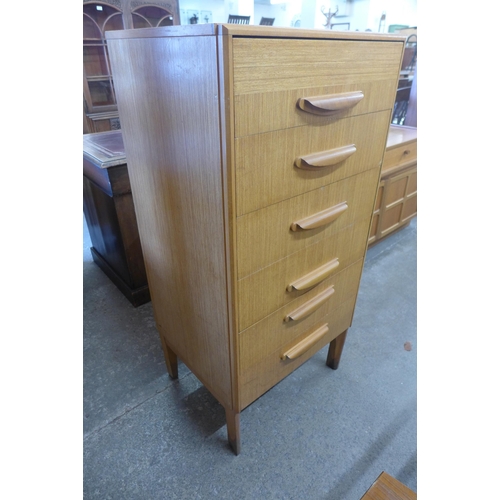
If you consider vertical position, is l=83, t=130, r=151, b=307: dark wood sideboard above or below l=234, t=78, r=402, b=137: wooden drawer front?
below

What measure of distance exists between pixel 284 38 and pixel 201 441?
1116mm

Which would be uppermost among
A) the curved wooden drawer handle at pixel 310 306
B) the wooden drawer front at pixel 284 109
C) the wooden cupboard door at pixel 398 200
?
the wooden drawer front at pixel 284 109

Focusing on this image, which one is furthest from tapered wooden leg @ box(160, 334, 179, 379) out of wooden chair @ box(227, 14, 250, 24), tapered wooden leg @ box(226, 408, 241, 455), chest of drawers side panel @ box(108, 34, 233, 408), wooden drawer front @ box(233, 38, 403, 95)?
wooden chair @ box(227, 14, 250, 24)

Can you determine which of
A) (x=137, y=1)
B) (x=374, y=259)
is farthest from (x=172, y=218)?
(x=137, y=1)

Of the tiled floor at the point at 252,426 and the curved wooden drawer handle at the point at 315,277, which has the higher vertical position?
the curved wooden drawer handle at the point at 315,277

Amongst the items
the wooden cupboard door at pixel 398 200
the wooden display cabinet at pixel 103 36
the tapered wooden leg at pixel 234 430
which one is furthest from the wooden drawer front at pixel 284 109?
the wooden display cabinet at pixel 103 36

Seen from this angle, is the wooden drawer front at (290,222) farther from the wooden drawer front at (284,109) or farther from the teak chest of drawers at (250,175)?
the wooden drawer front at (284,109)

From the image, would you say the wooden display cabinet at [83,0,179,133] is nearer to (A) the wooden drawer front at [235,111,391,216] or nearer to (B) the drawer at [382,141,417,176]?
(B) the drawer at [382,141,417,176]

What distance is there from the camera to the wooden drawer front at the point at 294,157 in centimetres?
59

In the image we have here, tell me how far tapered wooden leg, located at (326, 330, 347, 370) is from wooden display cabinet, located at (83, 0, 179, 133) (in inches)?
116

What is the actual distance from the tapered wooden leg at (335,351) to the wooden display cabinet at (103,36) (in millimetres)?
2956

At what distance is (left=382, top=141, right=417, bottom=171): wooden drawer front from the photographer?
1749 millimetres

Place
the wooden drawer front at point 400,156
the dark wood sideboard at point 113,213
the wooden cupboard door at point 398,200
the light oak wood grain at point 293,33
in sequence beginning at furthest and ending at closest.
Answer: the wooden cupboard door at point 398,200
the wooden drawer front at point 400,156
the dark wood sideboard at point 113,213
the light oak wood grain at point 293,33
